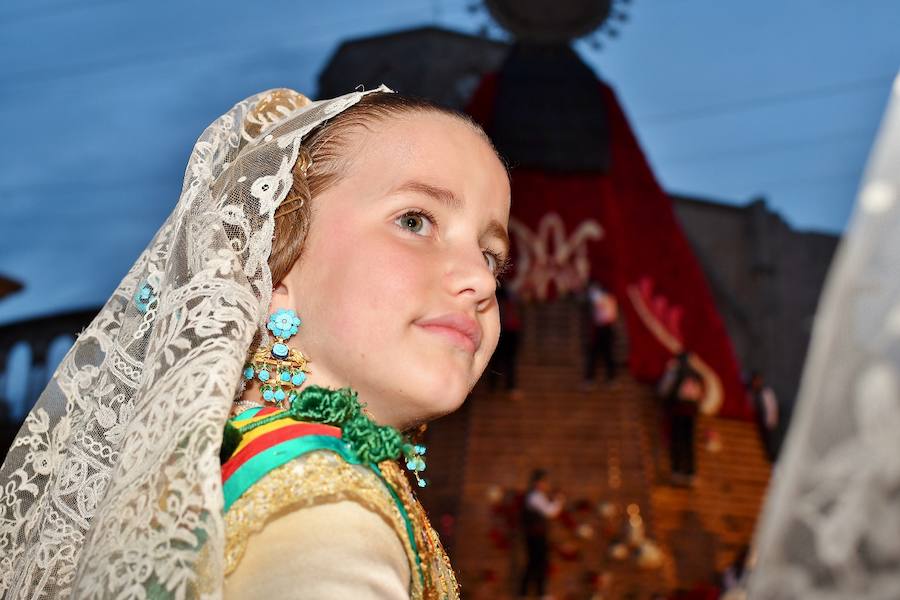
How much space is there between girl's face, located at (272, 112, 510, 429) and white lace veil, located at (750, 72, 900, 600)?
712mm

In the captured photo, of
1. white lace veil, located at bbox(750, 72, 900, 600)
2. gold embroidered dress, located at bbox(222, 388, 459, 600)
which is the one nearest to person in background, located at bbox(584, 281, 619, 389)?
gold embroidered dress, located at bbox(222, 388, 459, 600)

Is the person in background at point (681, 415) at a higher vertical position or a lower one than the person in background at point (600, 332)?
lower

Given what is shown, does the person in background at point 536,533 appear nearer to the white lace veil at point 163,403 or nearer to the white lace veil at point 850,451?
the white lace veil at point 163,403

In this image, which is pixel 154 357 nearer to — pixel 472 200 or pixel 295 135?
pixel 295 135

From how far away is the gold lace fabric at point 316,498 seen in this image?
1.26 meters

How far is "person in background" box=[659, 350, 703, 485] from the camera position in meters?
14.7

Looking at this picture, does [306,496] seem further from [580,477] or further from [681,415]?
[681,415]

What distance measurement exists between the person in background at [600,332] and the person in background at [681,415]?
919 millimetres

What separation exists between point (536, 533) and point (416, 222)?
1094cm

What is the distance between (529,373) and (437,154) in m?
13.2

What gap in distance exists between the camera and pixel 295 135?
5.52 feet

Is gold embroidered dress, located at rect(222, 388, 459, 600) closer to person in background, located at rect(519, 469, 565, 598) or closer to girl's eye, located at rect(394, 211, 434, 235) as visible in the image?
girl's eye, located at rect(394, 211, 434, 235)

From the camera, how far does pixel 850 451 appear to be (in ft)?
2.80

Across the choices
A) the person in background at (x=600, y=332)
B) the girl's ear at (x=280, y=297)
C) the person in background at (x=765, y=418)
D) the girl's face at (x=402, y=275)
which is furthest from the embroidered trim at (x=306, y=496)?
the person in background at (x=765, y=418)
